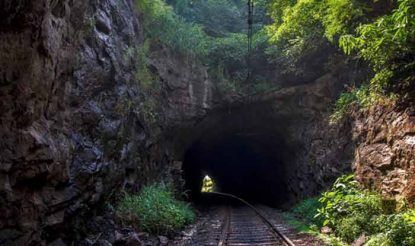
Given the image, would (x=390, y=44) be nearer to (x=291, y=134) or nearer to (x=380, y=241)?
(x=380, y=241)

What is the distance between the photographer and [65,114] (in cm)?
715

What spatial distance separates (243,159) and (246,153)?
1.79 meters

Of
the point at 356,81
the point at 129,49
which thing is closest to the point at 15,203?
the point at 129,49

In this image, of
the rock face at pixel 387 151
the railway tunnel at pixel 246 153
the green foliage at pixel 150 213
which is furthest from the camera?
the railway tunnel at pixel 246 153

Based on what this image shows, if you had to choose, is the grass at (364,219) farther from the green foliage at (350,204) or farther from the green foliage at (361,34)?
the green foliage at (361,34)

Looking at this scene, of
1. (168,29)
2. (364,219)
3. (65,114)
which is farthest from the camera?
(168,29)

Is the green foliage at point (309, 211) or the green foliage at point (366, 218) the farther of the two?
the green foliage at point (309, 211)

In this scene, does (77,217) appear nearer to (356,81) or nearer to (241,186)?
(356,81)

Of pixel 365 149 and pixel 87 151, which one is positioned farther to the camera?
pixel 365 149

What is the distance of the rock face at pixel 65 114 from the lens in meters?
5.18

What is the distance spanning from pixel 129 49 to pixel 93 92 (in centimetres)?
318

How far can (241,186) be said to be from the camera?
3253cm

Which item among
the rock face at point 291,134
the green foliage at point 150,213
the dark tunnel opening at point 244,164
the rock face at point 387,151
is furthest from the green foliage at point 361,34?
the dark tunnel opening at point 244,164

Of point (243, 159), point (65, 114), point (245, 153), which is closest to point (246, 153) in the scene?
point (245, 153)
